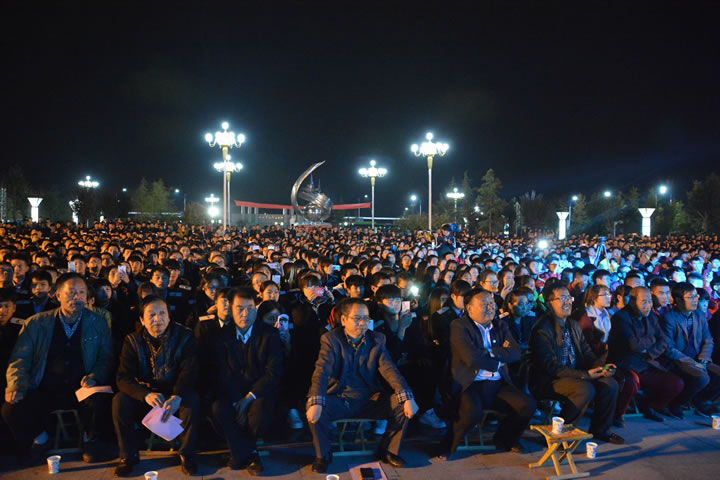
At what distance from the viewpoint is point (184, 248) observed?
39.9ft

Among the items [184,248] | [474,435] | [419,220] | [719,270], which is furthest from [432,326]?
[419,220]

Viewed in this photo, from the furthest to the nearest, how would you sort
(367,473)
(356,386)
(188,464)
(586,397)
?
1. (586,397)
2. (356,386)
3. (188,464)
4. (367,473)

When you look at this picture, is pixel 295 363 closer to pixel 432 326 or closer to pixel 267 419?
→ pixel 267 419

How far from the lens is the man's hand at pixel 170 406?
13.0 ft

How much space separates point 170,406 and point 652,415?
5.25 meters

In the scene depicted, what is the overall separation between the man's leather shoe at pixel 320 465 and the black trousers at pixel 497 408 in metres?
1.21

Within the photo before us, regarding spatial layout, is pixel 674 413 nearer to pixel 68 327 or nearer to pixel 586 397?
pixel 586 397

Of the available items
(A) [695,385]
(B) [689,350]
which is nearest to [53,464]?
(A) [695,385]

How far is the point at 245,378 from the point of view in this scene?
4.44 m

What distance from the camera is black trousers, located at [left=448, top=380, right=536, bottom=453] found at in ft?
14.3

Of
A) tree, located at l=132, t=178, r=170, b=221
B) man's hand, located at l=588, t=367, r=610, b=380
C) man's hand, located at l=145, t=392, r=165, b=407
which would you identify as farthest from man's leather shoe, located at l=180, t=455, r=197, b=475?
tree, located at l=132, t=178, r=170, b=221

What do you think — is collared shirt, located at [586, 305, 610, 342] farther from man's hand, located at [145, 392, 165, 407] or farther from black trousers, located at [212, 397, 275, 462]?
man's hand, located at [145, 392, 165, 407]

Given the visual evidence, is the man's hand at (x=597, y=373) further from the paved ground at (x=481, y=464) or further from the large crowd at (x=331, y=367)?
the paved ground at (x=481, y=464)

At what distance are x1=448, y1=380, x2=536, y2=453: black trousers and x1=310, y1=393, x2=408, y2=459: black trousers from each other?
21.9 inches
